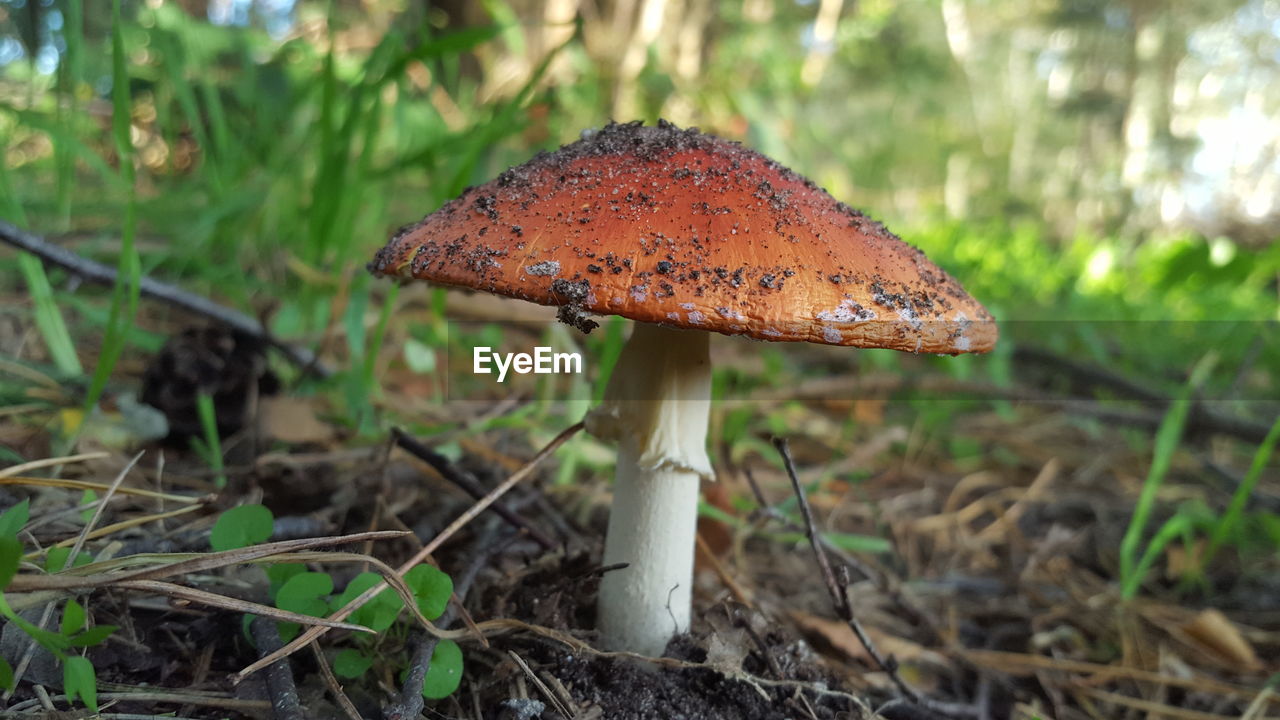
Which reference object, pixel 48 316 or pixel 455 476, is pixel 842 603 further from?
pixel 48 316

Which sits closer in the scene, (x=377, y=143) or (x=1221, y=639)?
(x=1221, y=639)

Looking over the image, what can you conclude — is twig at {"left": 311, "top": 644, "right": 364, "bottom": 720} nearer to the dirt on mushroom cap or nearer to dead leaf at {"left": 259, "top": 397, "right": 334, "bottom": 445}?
the dirt on mushroom cap

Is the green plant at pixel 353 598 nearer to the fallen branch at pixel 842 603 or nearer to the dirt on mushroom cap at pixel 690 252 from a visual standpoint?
the dirt on mushroom cap at pixel 690 252

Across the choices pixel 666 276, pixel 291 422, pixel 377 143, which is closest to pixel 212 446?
pixel 291 422

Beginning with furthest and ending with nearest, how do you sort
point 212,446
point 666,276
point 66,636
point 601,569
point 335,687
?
point 212,446 → point 601,569 → point 335,687 → point 666,276 → point 66,636

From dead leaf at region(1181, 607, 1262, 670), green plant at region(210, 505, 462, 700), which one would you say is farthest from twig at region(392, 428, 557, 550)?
dead leaf at region(1181, 607, 1262, 670)

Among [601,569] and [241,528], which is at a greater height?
[241,528]

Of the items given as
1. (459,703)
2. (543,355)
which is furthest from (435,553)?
(543,355)

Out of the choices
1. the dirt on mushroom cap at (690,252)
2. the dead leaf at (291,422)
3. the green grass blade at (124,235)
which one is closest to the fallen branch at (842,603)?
the dirt on mushroom cap at (690,252)

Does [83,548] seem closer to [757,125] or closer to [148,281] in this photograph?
[148,281]
